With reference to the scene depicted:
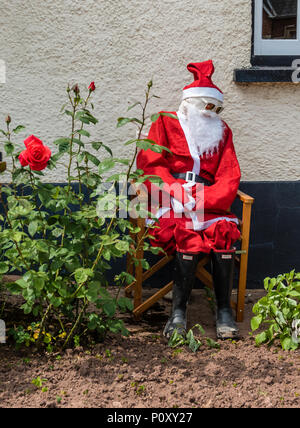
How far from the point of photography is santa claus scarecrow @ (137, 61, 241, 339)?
110 inches

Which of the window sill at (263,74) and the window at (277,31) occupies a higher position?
the window at (277,31)

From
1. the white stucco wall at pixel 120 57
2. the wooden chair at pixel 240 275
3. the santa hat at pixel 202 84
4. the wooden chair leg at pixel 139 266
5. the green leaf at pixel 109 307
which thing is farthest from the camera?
the white stucco wall at pixel 120 57

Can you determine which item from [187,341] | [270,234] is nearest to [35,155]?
[187,341]

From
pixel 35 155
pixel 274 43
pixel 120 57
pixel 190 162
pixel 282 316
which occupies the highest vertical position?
pixel 274 43

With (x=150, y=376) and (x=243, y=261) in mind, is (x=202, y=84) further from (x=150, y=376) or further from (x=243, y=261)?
(x=150, y=376)

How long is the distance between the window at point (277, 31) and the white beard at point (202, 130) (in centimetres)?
70

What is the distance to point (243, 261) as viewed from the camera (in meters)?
2.97

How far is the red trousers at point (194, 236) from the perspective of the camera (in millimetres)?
2793

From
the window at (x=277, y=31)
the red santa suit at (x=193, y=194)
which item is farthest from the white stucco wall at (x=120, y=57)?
the red santa suit at (x=193, y=194)

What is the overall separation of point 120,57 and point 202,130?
77cm

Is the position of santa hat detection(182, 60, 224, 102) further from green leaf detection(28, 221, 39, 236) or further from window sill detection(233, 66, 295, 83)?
green leaf detection(28, 221, 39, 236)

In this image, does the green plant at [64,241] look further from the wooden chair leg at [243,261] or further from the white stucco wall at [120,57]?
the white stucco wall at [120,57]

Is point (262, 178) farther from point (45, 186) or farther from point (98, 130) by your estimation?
point (45, 186)

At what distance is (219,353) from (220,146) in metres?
1.23
